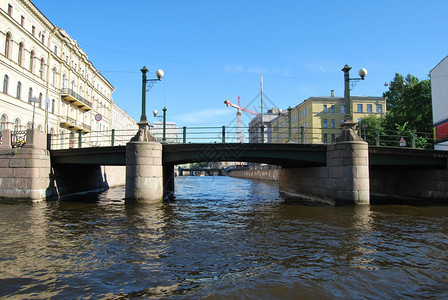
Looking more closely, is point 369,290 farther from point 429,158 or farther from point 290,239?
point 429,158

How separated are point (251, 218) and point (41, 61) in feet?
123

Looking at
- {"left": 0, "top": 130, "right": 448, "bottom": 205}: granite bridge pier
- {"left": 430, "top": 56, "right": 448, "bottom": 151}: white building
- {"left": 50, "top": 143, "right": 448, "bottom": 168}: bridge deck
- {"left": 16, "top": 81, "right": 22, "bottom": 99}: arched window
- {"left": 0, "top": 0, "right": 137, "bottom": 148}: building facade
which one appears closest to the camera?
{"left": 0, "top": 130, "right": 448, "bottom": 205}: granite bridge pier

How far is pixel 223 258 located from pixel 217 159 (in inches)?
565

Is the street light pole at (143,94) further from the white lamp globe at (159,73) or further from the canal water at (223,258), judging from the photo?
the canal water at (223,258)

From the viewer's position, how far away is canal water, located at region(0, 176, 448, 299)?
18.4 ft

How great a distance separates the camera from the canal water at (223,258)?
5.62m

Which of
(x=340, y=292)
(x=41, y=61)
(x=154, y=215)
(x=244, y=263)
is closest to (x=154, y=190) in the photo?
(x=154, y=215)

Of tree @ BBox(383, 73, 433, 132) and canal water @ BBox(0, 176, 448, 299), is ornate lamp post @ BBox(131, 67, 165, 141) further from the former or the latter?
tree @ BBox(383, 73, 433, 132)

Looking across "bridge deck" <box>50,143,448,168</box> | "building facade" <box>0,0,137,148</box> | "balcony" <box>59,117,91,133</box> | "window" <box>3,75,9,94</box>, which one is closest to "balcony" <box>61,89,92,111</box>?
"building facade" <box>0,0,137,148</box>

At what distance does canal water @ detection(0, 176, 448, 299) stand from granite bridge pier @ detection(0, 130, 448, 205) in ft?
14.5

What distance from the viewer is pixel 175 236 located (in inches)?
398

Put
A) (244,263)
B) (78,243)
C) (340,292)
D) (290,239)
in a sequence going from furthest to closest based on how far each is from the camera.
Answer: (290,239)
(78,243)
(244,263)
(340,292)

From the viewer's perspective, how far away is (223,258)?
7625 mm

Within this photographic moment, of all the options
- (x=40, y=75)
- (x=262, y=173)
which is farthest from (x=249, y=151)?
(x=262, y=173)
